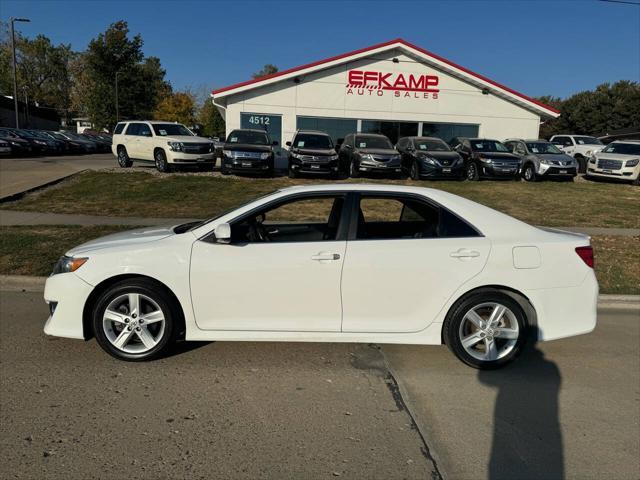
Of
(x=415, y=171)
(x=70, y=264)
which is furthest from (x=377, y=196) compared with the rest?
(x=415, y=171)

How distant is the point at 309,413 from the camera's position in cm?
345

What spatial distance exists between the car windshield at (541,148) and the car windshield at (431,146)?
149 inches

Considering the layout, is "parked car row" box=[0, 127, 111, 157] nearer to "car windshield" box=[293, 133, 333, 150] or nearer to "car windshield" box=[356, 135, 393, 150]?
"car windshield" box=[293, 133, 333, 150]

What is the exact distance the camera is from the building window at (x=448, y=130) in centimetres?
2498

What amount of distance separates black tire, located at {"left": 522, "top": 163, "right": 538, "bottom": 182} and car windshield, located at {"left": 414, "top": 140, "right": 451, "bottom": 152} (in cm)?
329

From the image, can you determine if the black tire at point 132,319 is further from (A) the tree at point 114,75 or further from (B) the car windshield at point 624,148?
(A) the tree at point 114,75

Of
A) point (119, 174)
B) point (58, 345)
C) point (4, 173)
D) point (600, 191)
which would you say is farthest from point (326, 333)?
point (4, 173)

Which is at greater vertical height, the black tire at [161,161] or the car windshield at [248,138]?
the car windshield at [248,138]

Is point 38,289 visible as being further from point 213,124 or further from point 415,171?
point 213,124

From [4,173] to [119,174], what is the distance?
4.90m

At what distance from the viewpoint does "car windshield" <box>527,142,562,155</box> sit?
19.6 m

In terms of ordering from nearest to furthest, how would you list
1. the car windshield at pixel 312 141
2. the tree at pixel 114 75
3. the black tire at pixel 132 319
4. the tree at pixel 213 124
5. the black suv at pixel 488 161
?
the black tire at pixel 132 319, the car windshield at pixel 312 141, the black suv at pixel 488 161, the tree at pixel 114 75, the tree at pixel 213 124

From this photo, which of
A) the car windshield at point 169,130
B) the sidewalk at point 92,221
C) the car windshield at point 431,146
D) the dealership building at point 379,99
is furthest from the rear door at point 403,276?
the dealership building at point 379,99

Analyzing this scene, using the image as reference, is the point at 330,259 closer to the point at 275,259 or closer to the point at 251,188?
the point at 275,259
